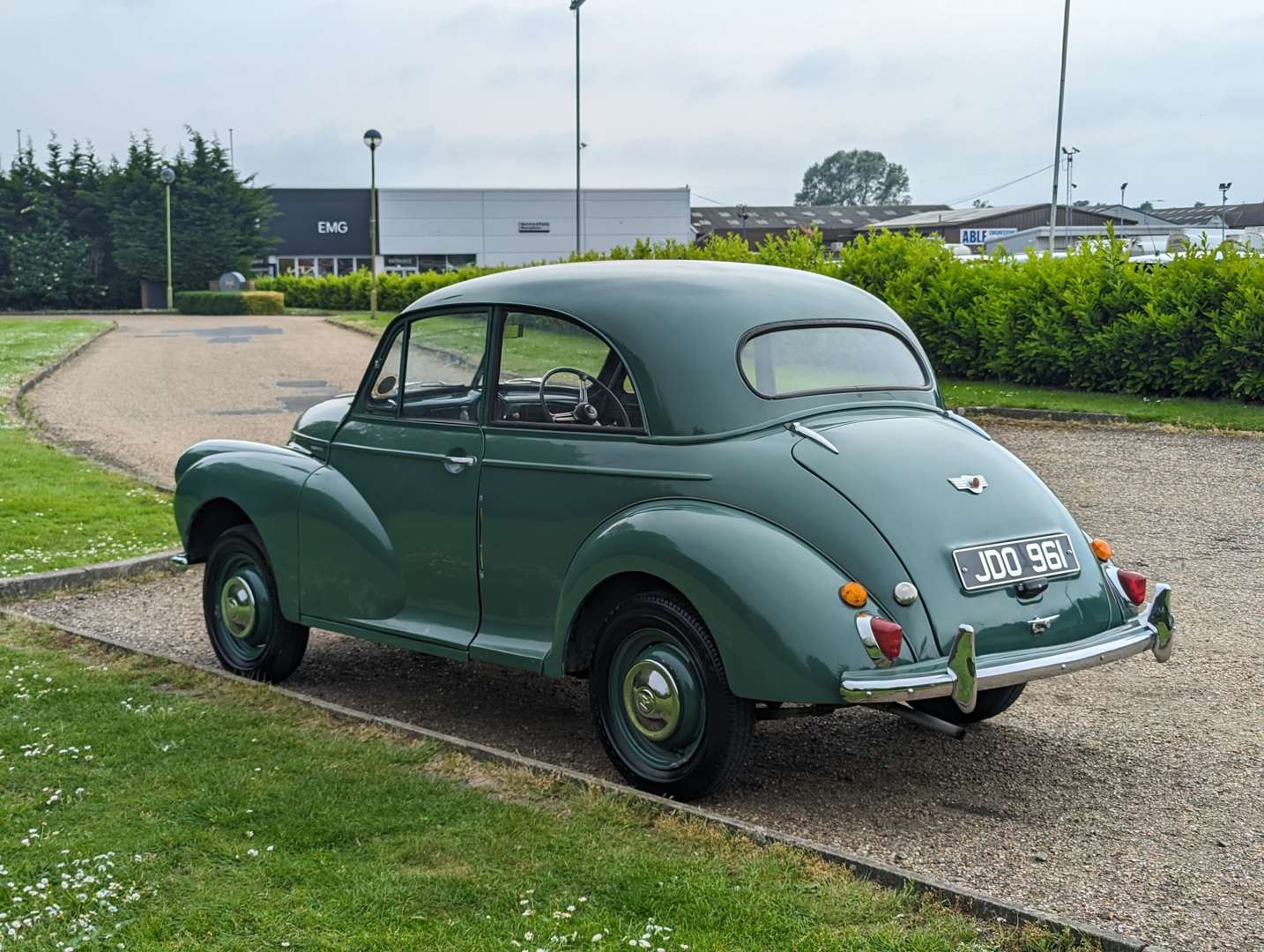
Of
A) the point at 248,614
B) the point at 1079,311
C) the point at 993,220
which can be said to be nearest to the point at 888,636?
the point at 248,614

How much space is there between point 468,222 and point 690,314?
202ft

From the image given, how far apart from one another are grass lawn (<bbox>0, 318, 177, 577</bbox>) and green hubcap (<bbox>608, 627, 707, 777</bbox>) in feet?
17.1

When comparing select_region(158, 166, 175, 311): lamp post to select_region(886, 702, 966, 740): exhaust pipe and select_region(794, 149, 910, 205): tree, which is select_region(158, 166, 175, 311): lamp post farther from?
select_region(794, 149, 910, 205): tree

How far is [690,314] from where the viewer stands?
529 cm

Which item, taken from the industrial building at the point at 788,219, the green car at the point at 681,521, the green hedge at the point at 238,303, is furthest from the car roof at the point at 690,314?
the industrial building at the point at 788,219

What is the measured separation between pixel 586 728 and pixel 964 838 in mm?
1826

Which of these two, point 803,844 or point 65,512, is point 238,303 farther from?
point 803,844

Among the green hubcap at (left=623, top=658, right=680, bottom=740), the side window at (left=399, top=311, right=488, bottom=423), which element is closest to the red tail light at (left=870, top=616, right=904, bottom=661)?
the green hubcap at (left=623, top=658, right=680, bottom=740)

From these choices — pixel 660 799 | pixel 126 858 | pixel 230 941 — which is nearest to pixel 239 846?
pixel 126 858

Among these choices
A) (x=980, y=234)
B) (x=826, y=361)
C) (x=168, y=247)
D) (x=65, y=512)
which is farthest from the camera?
(x=980, y=234)

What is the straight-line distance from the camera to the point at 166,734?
219 inches

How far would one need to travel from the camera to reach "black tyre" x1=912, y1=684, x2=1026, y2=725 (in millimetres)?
5637

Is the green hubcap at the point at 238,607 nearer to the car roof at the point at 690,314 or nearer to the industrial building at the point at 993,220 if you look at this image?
the car roof at the point at 690,314

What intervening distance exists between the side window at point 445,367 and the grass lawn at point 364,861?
1.39 m
